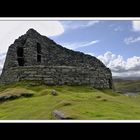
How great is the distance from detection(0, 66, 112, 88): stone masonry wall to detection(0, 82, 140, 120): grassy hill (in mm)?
848

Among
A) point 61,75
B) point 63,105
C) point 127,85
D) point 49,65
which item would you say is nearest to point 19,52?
point 49,65

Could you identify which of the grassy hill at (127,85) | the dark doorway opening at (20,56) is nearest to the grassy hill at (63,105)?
the grassy hill at (127,85)

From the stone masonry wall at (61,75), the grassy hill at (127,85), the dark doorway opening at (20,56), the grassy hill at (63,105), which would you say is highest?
the dark doorway opening at (20,56)

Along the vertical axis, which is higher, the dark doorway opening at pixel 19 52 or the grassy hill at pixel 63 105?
the dark doorway opening at pixel 19 52

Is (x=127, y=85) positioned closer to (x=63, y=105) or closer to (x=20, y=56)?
(x=63, y=105)

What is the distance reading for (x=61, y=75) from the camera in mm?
31469

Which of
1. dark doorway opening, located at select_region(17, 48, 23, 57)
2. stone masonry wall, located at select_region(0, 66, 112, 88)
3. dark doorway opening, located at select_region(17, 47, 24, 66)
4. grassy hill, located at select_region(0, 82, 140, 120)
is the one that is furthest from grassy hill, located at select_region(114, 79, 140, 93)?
dark doorway opening, located at select_region(17, 48, 23, 57)

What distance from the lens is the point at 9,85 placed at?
31.7 metres

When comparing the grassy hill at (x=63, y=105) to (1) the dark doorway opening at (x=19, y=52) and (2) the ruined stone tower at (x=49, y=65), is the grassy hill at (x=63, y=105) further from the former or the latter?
(1) the dark doorway opening at (x=19, y=52)

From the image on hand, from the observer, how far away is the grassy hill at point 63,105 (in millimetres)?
21800

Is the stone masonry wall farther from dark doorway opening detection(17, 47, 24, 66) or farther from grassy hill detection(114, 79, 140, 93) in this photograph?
dark doorway opening detection(17, 47, 24, 66)

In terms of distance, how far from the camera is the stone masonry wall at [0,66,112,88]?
101 feet
